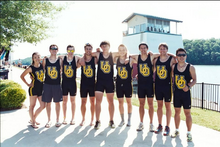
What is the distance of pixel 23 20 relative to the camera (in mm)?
7977

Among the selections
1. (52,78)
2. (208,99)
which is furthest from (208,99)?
(52,78)

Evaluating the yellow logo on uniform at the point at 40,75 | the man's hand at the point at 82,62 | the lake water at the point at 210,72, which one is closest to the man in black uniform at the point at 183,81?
the lake water at the point at 210,72

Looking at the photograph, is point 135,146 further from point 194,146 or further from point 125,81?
point 125,81

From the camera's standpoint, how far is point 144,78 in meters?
4.69

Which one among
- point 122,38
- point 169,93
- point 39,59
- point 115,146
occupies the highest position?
point 122,38

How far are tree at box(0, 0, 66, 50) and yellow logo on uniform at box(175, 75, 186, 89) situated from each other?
683 centimetres

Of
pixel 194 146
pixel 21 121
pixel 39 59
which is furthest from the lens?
pixel 21 121

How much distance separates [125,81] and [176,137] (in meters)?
1.85

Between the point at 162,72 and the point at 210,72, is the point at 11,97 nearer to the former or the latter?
the point at 162,72

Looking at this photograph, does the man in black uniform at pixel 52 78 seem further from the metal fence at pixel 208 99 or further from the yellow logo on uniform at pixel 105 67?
the metal fence at pixel 208 99

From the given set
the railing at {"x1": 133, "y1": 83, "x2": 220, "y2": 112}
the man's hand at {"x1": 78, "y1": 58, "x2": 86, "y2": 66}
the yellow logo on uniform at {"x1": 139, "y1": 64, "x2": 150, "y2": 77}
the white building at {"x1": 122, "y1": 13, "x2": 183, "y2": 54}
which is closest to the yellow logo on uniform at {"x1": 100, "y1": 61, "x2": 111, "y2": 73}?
the man's hand at {"x1": 78, "y1": 58, "x2": 86, "y2": 66}

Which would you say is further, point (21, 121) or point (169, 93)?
point (21, 121)

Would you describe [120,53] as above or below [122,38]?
below

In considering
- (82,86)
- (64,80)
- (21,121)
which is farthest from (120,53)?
(21,121)
